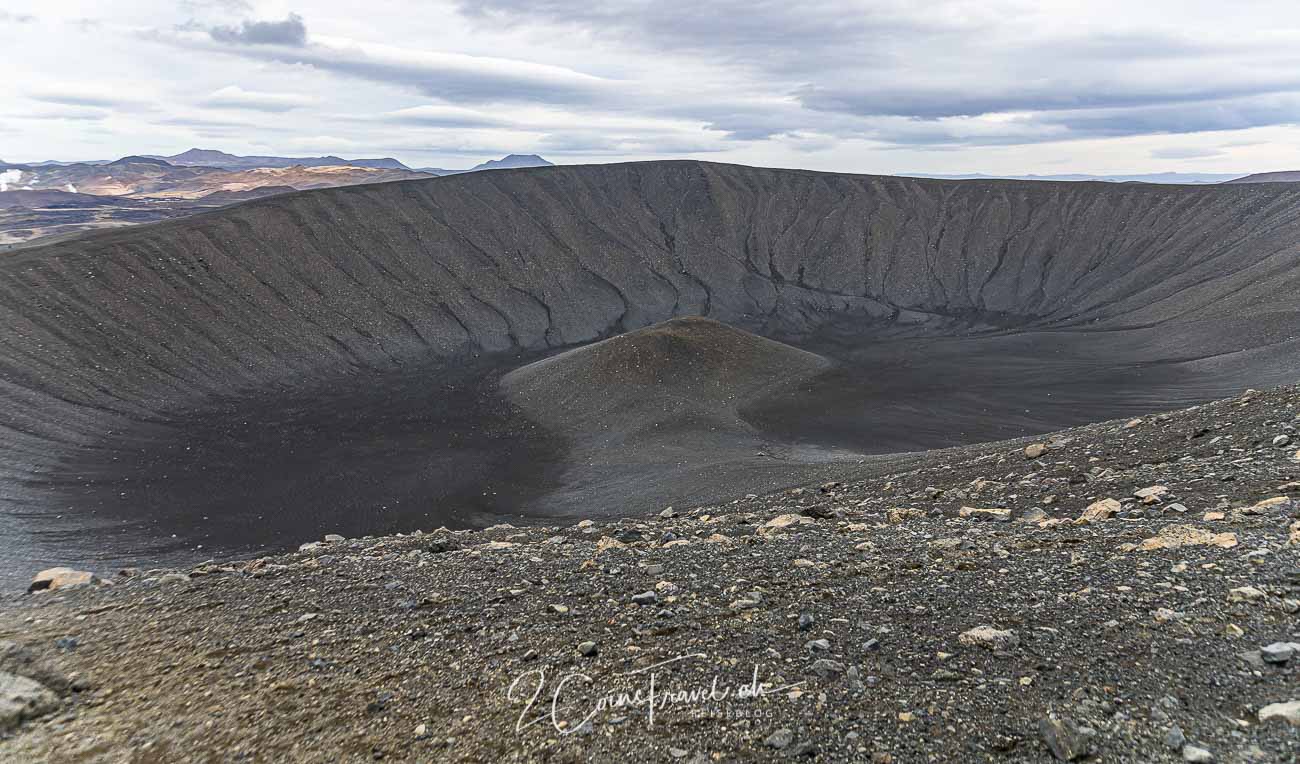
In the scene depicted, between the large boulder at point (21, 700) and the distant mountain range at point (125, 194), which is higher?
the distant mountain range at point (125, 194)

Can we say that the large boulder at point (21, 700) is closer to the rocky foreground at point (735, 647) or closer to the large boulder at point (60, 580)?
the rocky foreground at point (735, 647)

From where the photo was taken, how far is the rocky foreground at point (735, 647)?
16.0ft

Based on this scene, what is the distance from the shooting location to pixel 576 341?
1929 inches

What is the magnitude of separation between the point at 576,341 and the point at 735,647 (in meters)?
43.4

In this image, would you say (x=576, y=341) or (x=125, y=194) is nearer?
(x=576, y=341)

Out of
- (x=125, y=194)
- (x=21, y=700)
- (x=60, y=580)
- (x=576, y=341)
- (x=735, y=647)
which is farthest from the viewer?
(x=125, y=194)

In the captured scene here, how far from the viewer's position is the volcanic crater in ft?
72.6

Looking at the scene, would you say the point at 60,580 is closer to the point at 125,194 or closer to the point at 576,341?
the point at 576,341

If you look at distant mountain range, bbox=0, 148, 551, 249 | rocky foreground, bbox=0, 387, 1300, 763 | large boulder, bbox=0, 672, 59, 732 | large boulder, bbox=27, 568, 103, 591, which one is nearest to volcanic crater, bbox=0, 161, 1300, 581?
large boulder, bbox=27, 568, 103, 591

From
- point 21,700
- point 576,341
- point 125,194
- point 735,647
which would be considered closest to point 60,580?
point 21,700

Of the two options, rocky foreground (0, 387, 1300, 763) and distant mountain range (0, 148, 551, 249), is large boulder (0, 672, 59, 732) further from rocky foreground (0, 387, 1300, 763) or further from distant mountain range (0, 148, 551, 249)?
distant mountain range (0, 148, 551, 249)

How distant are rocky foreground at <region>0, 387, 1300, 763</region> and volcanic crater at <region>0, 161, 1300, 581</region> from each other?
982cm

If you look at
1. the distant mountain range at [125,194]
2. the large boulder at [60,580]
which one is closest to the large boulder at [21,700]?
the large boulder at [60,580]

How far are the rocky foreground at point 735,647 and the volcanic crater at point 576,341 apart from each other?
386 inches
